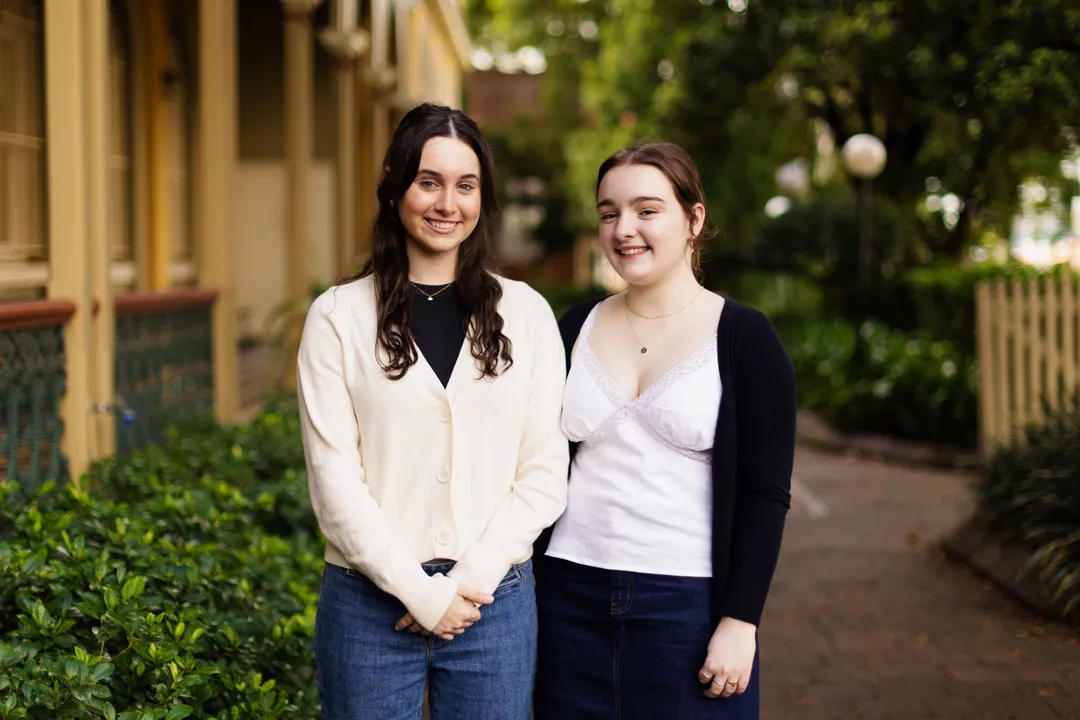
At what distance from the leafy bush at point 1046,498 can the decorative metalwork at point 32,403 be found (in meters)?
4.29

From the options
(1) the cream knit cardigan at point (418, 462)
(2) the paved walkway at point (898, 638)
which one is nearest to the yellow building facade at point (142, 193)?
(1) the cream knit cardigan at point (418, 462)

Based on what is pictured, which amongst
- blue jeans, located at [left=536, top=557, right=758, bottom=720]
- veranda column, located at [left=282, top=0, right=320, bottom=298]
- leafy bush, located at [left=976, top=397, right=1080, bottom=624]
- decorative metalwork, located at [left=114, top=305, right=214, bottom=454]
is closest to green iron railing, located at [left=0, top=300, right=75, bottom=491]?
decorative metalwork, located at [left=114, top=305, right=214, bottom=454]

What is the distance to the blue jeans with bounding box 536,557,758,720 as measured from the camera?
7.66 feet

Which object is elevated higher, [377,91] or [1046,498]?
[377,91]

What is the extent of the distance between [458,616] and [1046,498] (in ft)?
14.8

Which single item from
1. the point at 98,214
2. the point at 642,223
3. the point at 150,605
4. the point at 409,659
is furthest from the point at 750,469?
the point at 98,214

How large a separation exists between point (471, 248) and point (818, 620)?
12.9 ft

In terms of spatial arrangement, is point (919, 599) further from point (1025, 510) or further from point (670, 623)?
point (670, 623)

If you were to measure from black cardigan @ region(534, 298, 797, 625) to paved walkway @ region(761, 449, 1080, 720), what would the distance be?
7.51 feet

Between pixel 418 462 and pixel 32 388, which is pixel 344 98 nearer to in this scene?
pixel 32 388

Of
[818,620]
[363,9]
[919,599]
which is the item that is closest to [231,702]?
[818,620]

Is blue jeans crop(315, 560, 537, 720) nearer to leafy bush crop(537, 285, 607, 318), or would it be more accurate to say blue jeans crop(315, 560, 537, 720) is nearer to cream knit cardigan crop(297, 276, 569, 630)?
cream knit cardigan crop(297, 276, 569, 630)

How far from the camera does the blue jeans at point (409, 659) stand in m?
2.28

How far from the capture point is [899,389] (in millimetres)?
11977
